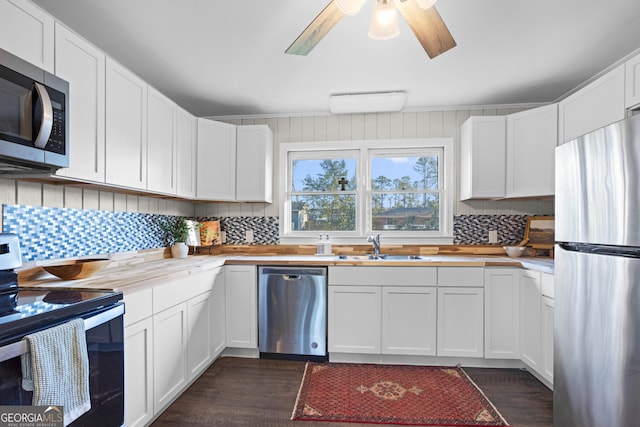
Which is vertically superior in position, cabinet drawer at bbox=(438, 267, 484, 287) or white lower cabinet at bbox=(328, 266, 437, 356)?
cabinet drawer at bbox=(438, 267, 484, 287)

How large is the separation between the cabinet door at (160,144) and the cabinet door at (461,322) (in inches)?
92.5

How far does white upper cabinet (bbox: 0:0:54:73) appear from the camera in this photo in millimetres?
1336

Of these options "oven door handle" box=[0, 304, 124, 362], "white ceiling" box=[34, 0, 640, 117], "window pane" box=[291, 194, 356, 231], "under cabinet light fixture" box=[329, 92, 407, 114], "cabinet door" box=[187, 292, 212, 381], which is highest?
"white ceiling" box=[34, 0, 640, 117]

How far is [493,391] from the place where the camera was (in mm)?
2287

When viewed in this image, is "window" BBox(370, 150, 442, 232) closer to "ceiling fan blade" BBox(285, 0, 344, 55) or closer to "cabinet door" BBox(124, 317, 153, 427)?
"ceiling fan blade" BBox(285, 0, 344, 55)

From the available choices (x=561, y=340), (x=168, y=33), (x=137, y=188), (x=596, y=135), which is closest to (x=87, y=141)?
(x=137, y=188)

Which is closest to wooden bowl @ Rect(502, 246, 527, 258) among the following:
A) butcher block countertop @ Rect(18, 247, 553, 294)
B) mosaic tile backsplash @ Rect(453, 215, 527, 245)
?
mosaic tile backsplash @ Rect(453, 215, 527, 245)

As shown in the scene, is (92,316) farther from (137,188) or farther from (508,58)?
(508,58)

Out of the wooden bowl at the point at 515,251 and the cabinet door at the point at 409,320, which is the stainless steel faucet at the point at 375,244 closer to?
the cabinet door at the point at 409,320

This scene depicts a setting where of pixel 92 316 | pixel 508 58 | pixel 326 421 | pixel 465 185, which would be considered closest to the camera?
pixel 92 316

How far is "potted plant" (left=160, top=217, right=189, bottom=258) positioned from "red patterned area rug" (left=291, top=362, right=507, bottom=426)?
1521 millimetres

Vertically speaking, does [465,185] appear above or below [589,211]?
above

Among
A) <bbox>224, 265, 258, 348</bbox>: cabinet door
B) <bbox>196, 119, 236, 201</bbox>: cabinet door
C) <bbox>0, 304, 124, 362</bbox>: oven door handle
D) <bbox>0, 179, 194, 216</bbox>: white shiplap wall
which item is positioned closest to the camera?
<bbox>0, 304, 124, 362</bbox>: oven door handle

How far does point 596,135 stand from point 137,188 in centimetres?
254
